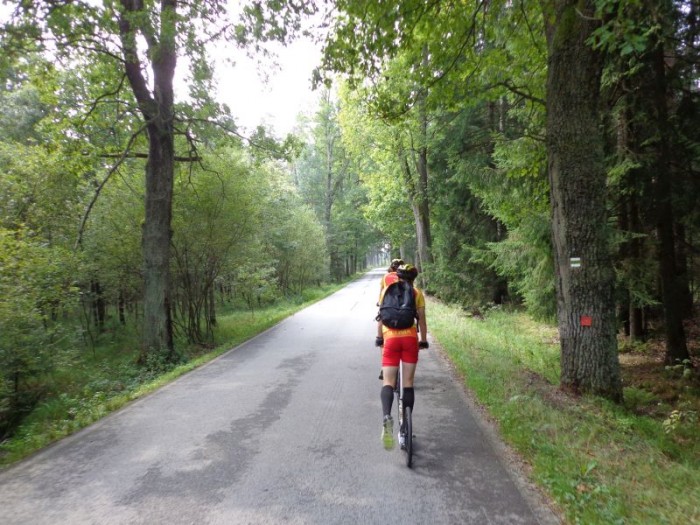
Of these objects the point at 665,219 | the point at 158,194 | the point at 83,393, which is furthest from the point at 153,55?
the point at 665,219

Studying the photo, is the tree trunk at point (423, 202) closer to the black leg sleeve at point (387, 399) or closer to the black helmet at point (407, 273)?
the black helmet at point (407, 273)

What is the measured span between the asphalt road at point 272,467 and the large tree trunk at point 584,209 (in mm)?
1844

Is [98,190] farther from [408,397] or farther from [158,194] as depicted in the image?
[408,397]

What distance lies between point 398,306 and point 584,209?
3144 mm

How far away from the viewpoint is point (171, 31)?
29.0 ft

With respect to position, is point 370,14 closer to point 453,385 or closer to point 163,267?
point 453,385

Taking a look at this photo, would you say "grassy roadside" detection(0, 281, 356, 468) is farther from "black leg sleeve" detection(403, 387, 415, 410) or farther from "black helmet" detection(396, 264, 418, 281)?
"black helmet" detection(396, 264, 418, 281)

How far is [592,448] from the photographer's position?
409 centimetres

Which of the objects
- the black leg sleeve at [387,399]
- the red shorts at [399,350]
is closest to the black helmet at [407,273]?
the red shorts at [399,350]

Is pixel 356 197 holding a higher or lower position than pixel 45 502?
higher

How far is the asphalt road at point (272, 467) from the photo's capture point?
11.1 ft

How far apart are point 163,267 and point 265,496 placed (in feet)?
26.8

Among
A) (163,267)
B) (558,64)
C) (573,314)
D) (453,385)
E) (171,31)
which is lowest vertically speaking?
(453,385)

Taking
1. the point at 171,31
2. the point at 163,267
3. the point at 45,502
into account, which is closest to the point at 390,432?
the point at 45,502
